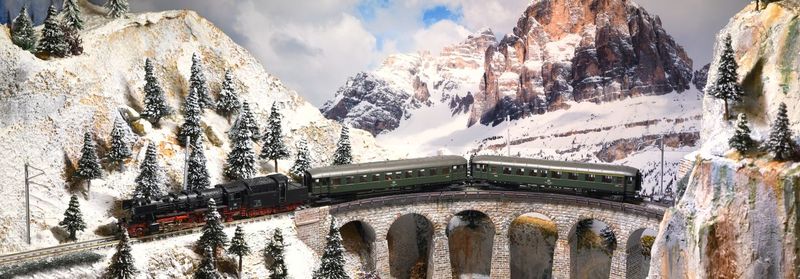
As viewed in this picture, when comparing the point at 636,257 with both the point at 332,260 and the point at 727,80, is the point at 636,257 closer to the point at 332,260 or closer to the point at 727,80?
the point at 727,80

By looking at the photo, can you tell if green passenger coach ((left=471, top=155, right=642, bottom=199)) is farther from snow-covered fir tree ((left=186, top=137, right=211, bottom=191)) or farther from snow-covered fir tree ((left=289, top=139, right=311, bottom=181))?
snow-covered fir tree ((left=186, top=137, right=211, bottom=191))

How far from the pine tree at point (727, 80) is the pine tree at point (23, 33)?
58.4 meters

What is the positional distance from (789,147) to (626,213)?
2023cm

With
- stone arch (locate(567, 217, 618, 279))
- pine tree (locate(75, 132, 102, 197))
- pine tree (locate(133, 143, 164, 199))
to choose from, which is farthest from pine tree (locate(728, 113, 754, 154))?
pine tree (locate(75, 132, 102, 197))

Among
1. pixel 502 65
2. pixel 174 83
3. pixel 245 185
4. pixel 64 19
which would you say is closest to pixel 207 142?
pixel 174 83

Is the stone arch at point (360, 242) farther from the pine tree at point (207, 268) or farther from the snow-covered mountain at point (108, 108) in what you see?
the snow-covered mountain at point (108, 108)

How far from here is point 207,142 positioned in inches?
2387

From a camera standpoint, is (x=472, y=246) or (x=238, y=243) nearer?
(x=238, y=243)

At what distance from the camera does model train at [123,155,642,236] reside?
4481 centimetres

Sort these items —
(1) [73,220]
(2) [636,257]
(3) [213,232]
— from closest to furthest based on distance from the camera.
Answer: (3) [213,232]
(1) [73,220]
(2) [636,257]

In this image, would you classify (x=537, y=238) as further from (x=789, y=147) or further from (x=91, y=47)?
(x=91, y=47)

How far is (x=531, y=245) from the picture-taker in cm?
5569

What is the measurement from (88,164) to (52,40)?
612 inches

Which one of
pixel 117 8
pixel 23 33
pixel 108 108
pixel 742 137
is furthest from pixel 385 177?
pixel 117 8
